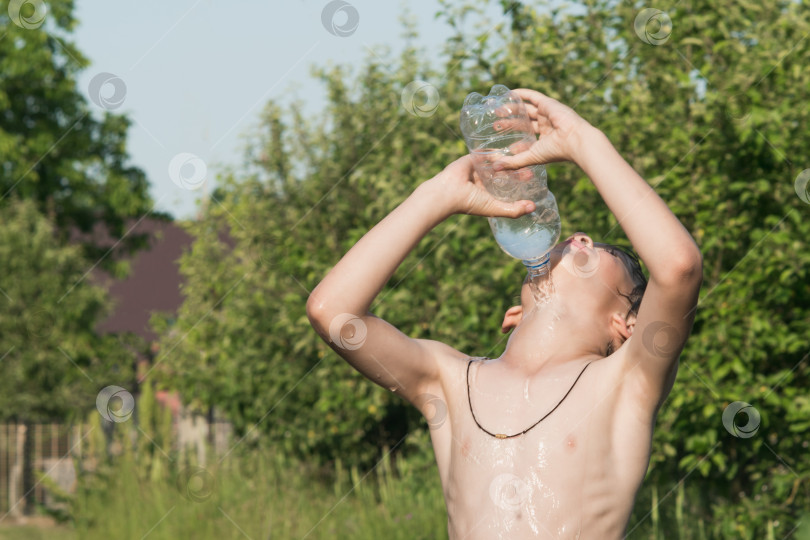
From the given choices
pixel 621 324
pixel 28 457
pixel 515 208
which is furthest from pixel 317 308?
pixel 28 457

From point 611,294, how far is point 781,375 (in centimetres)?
294

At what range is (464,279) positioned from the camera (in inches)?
256

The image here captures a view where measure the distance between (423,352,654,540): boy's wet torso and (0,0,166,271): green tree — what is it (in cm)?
2369

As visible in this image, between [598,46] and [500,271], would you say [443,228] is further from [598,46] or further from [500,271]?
[598,46]

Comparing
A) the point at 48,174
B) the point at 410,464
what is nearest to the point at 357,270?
the point at 410,464

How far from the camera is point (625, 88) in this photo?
6227mm

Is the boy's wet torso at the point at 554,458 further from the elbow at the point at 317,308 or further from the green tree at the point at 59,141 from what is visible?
the green tree at the point at 59,141

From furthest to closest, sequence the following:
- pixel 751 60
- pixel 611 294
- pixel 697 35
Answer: pixel 697 35 < pixel 751 60 < pixel 611 294

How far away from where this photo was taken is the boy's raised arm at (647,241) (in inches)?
85.7

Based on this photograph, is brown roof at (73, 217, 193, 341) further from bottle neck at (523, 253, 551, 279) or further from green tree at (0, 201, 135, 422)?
bottle neck at (523, 253, 551, 279)

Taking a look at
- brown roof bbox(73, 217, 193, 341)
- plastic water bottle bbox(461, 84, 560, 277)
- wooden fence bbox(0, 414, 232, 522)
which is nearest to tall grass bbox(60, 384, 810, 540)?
plastic water bottle bbox(461, 84, 560, 277)

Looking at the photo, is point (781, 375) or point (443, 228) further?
point (443, 228)

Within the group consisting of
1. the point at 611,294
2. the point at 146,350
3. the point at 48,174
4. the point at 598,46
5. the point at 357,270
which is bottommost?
the point at 146,350

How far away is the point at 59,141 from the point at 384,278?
83.6ft
